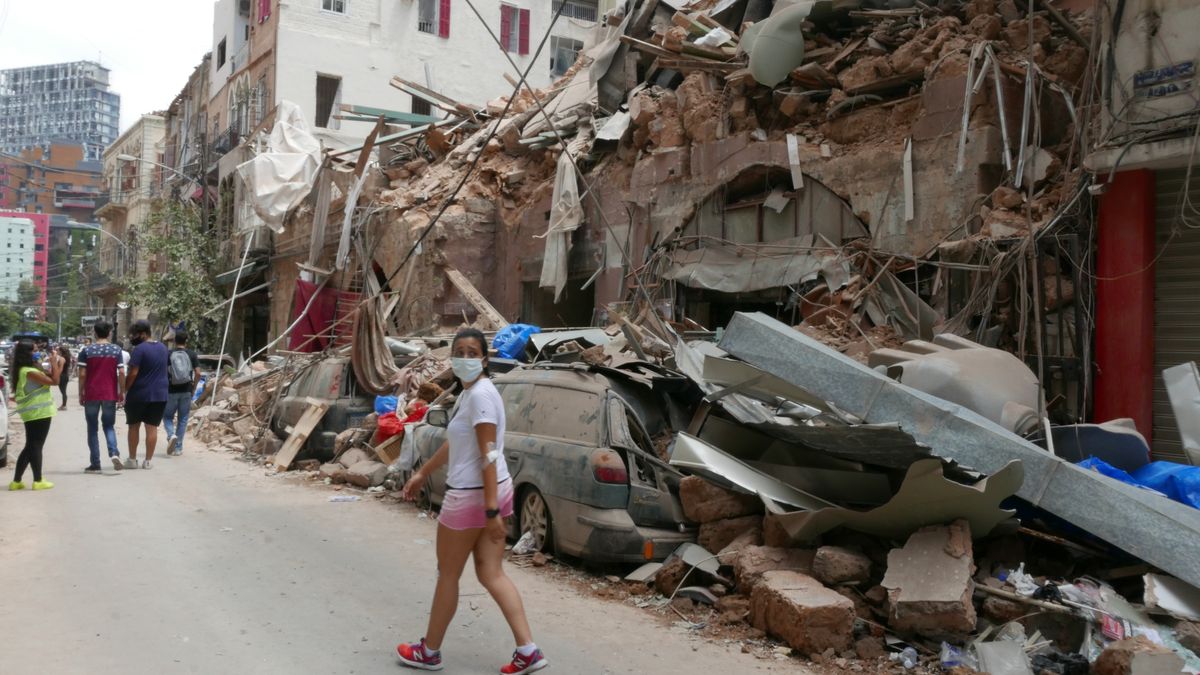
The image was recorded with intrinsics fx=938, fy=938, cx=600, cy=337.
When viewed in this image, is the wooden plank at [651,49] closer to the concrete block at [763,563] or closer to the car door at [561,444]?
the car door at [561,444]

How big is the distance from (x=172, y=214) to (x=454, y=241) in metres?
18.1

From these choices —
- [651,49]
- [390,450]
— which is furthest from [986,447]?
[651,49]

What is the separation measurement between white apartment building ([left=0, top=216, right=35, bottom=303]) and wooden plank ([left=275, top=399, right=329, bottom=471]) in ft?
351

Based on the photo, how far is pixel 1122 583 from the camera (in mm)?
5602

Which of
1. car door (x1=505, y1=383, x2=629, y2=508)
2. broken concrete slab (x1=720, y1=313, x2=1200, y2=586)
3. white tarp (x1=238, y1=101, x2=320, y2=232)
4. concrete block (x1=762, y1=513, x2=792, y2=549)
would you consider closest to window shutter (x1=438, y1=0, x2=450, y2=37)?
white tarp (x1=238, y1=101, x2=320, y2=232)

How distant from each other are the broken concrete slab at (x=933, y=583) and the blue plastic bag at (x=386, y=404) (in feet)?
26.3

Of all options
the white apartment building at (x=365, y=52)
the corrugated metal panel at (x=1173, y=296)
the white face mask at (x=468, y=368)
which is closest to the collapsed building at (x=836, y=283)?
the corrugated metal panel at (x=1173, y=296)

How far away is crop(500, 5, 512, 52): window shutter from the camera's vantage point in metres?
36.3

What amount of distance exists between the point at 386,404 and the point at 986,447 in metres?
8.43

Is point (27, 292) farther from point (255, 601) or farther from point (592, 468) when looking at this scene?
point (592, 468)

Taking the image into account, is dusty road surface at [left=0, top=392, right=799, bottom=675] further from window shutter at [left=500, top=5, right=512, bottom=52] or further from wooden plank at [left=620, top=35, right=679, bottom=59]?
window shutter at [left=500, top=5, right=512, bottom=52]

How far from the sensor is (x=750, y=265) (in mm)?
12477

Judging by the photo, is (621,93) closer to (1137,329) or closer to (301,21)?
(1137,329)

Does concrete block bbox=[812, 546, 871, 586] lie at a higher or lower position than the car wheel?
higher
